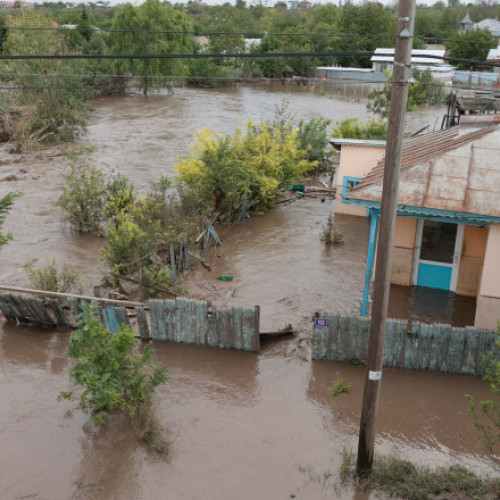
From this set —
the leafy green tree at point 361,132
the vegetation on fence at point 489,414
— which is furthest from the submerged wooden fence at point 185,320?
the leafy green tree at point 361,132

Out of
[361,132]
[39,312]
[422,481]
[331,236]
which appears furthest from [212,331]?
[361,132]

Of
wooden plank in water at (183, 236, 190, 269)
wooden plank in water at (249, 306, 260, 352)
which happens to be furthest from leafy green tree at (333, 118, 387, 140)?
wooden plank in water at (249, 306, 260, 352)

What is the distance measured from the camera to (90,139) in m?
28.6

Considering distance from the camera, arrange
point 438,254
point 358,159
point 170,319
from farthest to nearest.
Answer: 1. point 358,159
2. point 438,254
3. point 170,319

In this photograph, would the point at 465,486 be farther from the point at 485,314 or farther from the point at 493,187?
the point at 493,187

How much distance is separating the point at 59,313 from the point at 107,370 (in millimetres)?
3175

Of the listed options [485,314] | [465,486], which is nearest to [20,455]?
[465,486]

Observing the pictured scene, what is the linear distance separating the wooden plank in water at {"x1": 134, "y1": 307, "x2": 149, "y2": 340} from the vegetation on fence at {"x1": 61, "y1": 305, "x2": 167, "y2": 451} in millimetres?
1685

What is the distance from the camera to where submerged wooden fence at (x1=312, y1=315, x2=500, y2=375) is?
8602 millimetres

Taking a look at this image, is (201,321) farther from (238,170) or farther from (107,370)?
(238,170)

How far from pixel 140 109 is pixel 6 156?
1394 centimetres

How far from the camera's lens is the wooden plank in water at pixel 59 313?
10.0 metres

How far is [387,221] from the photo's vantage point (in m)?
5.92

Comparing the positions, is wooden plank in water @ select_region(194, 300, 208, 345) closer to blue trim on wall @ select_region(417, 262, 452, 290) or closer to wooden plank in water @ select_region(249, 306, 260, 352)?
wooden plank in water @ select_region(249, 306, 260, 352)
